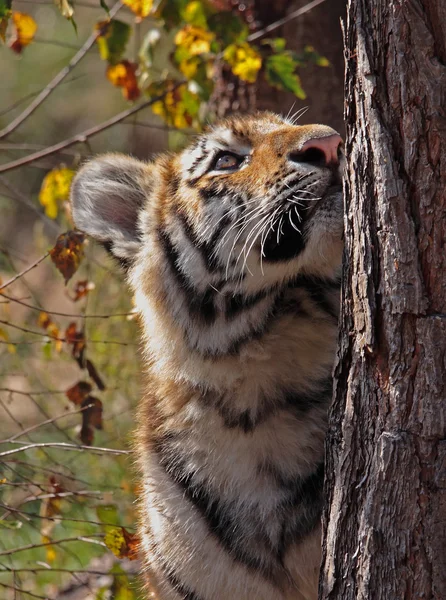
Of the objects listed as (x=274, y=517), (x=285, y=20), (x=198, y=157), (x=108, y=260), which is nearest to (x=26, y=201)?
(x=108, y=260)

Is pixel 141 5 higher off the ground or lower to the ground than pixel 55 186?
higher

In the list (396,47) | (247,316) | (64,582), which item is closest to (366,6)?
(396,47)

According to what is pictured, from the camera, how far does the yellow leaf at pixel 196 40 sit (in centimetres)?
408

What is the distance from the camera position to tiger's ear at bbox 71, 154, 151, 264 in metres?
3.21

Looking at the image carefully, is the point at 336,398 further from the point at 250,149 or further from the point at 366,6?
the point at 250,149

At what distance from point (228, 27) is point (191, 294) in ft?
5.17

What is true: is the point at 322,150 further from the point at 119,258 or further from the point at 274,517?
the point at 274,517

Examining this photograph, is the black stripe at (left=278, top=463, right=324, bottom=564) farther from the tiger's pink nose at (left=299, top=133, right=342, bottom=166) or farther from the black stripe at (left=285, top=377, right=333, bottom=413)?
the tiger's pink nose at (left=299, top=133, right=342, bottom=166)

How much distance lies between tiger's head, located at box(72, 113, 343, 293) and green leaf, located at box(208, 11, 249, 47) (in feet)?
2.54

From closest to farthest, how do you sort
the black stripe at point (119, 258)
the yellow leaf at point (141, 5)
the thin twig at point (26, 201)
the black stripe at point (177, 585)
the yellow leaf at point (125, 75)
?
1. the black stripe at point (177, 585)
2. the black stripe at point (119, 258)
3. the yellow leaf at point (141, 5)
4. the thin twig at point (26, 201)
5. the yellow leaf at point (125, 75)

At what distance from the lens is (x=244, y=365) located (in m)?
2.75

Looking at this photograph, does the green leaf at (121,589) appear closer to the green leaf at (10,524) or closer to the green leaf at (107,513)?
the green leaf at (107,513)

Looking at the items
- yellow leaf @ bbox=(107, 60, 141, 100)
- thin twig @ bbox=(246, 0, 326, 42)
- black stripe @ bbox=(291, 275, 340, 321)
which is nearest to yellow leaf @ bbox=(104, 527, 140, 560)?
black stripe @ bbox=(291, 275, 340, 321)

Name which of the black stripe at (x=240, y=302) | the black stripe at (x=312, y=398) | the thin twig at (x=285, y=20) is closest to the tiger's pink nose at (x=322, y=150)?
the black stripe at (x=240, y=302)
